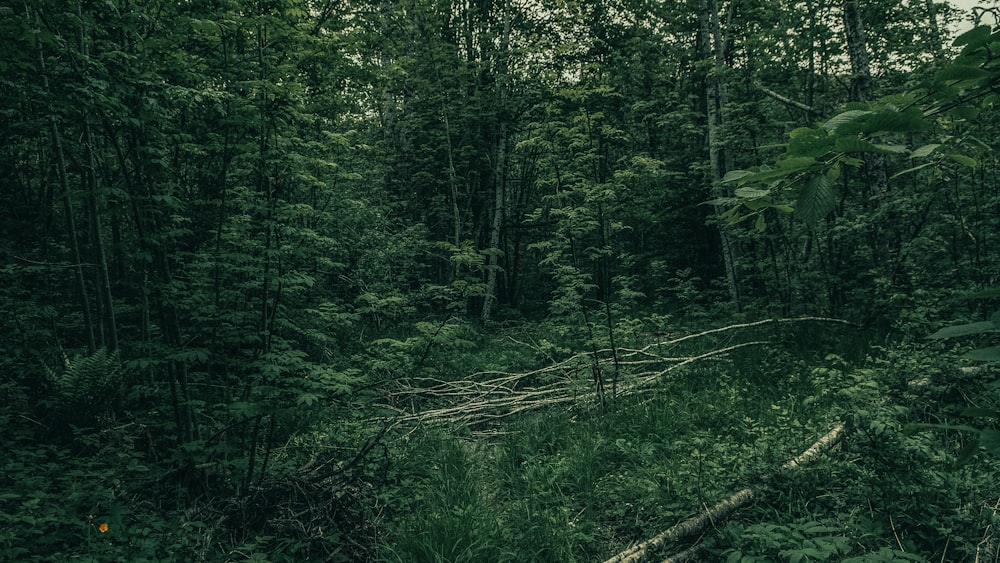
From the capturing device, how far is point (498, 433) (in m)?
5.82

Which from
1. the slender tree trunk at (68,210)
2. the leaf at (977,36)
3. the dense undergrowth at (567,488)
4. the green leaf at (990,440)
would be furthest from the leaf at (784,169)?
the slender tree trunk at (68,210)

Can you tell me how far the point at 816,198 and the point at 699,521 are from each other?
9.57 feet

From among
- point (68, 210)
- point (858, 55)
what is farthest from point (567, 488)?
point (858, 55)

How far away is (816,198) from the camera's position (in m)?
1.17

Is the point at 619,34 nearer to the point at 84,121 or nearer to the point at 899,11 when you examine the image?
the point at 899,11

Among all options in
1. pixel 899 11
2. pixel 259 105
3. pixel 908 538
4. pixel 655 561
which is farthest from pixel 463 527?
pixel 899 11

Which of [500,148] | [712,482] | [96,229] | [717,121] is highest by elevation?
[500,148]

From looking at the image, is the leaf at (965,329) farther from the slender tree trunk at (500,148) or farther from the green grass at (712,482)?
the slender tree trunk at (500,148)

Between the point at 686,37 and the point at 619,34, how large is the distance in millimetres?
2261

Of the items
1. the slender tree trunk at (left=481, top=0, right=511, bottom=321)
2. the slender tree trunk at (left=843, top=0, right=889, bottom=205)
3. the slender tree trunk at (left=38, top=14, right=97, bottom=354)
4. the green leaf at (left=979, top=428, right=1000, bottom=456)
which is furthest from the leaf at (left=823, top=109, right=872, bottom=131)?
the slender tree trunk at (left=481, top=0, right=511, bottom=321)

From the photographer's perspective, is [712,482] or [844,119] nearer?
[844,119]

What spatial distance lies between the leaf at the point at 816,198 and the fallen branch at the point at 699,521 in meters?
2.75

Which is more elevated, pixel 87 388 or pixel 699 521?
A: pixel 87 388

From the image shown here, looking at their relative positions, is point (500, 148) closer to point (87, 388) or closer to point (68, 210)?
point (68, 210)
